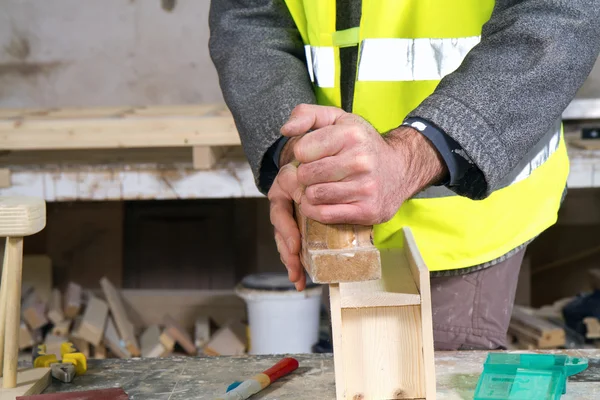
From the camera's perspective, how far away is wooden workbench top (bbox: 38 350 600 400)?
1.39m

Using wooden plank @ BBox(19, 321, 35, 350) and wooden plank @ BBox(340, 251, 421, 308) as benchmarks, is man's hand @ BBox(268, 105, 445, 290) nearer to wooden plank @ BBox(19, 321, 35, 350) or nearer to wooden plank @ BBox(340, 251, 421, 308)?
wooden plank @ BBox(340, 251, 421, 308)

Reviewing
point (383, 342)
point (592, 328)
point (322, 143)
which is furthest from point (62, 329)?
point (322, 143)

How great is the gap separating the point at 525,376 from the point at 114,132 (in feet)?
6.40

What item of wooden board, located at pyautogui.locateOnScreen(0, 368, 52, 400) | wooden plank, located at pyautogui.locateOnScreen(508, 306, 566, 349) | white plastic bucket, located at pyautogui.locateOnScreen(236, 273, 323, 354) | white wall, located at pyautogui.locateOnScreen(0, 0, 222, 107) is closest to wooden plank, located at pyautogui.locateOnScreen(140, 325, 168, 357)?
white plastic bucket, located at pyautogui.locateOnScreen(236, 273, 323, 354)

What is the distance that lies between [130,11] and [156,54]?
0.26m

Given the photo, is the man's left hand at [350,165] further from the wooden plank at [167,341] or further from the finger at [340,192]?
the wooden plank at [167,341]

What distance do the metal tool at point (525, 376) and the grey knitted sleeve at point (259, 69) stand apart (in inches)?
22.5

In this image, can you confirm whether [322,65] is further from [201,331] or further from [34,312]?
[34,312]

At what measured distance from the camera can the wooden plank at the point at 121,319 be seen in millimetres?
3391

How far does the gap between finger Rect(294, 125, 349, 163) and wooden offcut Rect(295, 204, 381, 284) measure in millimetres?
105

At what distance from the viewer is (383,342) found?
3.99 feet

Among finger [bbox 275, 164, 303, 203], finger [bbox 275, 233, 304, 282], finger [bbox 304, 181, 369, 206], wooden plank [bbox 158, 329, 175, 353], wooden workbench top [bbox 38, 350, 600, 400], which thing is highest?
finger [bbox 275, 164, 303, 203]

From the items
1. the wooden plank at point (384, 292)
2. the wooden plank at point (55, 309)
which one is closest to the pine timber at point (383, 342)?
the wooden plank at point (384, 292)

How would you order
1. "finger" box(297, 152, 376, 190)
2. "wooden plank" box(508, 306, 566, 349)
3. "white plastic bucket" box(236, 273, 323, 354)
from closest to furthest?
"finger" box(297, 152, 376, 190), "white plastic bucket" box(236, 273, 323, 354), "wooden plank" box(508, 306, 566, 349)
